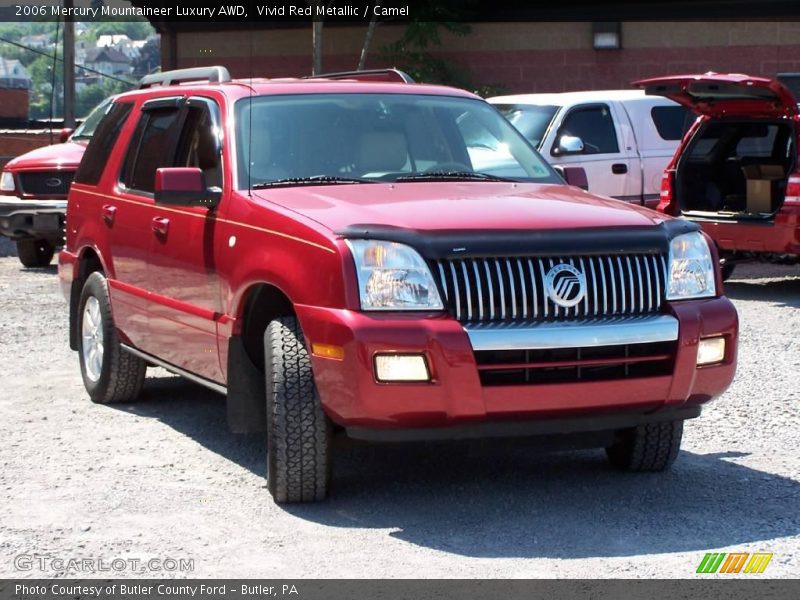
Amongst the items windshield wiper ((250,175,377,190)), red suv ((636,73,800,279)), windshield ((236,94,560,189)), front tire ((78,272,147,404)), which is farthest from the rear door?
windshield wiper ((250,175,377,190))

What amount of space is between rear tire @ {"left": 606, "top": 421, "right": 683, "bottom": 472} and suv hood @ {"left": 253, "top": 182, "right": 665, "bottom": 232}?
3.12 feet

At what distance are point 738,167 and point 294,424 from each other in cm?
933

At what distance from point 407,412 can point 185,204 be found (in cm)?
185

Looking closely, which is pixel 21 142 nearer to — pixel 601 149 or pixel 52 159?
pixel 52 159

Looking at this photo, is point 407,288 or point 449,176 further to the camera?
point 449,176

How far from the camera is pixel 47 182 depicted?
52.6ft

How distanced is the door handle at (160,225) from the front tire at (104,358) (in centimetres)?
90

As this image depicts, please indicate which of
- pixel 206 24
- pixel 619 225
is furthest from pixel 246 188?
pixel 206 24

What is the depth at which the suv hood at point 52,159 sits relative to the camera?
16.0m

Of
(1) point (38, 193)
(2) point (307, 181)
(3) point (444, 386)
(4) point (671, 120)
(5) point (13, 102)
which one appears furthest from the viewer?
(5) point (13, 102)

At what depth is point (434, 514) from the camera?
6008 millimetres

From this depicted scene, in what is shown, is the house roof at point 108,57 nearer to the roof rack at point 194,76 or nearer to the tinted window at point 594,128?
the tinted window at point 594,128

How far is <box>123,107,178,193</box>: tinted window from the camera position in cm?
790
